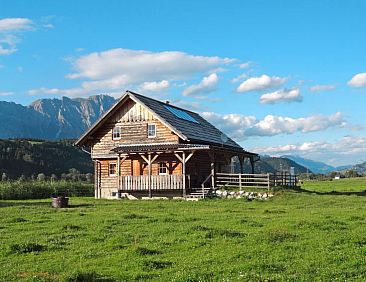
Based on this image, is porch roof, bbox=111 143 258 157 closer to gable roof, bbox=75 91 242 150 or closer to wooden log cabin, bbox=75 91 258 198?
wooden log cabin, bbox=75 91 258 198

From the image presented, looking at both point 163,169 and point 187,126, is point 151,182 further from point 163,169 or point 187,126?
→ point 187,126

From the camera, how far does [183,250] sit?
44.2 feet

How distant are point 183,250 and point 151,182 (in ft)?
84.0

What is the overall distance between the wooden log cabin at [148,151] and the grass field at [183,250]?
59.1 ft

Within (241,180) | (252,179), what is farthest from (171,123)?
(252,179)

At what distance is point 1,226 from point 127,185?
20876 mm

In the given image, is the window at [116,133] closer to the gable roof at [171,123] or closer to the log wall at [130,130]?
the log wall at [130,130]

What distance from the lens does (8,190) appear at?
45500 millimetres

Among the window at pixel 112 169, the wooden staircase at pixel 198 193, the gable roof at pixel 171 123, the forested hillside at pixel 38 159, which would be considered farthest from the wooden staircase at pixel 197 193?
the forested hillside at pixel 38 159

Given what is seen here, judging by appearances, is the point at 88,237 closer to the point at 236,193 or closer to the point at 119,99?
the point at 236,193

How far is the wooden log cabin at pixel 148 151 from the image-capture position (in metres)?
38.5

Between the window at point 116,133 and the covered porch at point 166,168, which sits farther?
the window at point 116,133

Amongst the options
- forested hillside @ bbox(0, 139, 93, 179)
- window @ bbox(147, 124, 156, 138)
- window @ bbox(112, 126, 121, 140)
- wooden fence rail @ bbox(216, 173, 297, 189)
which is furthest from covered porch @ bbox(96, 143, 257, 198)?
forested hillside @ bbox(0, 139, 93, 179)

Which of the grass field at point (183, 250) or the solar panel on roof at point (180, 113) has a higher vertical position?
the solar panel on roof at point (180, 113)
